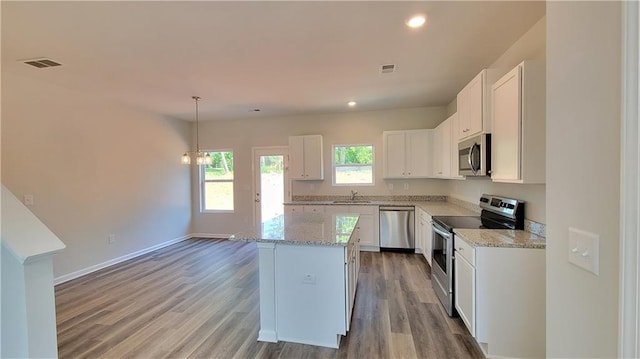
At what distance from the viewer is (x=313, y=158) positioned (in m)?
5.68

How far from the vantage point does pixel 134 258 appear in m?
4.85

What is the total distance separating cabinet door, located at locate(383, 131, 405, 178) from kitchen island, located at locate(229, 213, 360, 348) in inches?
121

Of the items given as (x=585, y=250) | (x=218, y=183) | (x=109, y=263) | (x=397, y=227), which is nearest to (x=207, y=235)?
(x=218, y=183)

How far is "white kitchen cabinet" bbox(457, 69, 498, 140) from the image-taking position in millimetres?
2674

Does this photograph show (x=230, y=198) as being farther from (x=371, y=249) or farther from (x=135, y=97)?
(x=371, y=249)

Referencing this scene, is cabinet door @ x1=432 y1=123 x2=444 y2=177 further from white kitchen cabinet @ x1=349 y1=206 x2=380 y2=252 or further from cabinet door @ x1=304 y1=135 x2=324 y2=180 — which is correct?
cabinet door @ x1=304 y1=135 x2=324 y2=180

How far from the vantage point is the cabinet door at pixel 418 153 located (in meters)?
5.11

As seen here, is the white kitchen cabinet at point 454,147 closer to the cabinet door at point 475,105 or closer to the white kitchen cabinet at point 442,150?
the white kitchen cabinet at point 442,150

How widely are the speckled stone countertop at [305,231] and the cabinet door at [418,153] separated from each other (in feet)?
7.54

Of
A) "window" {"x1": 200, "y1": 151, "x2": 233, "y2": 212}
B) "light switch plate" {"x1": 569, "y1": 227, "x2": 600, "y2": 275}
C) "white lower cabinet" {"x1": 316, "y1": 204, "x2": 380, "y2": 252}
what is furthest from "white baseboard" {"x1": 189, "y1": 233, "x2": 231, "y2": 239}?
"light switch plate" {"x1": 569, "y1": 227, "x2": 600, "y2": 275}

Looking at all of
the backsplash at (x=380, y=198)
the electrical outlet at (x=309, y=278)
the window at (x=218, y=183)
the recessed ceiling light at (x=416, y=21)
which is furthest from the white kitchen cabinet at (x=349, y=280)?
the window at (x=218, y=183)

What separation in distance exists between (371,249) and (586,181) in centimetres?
445

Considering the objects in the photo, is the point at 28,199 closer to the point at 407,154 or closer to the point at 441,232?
the point at 441,232

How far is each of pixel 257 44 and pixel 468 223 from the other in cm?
279
